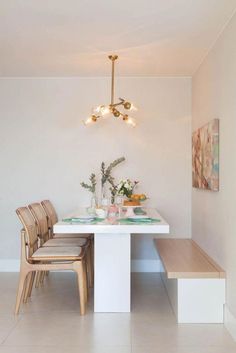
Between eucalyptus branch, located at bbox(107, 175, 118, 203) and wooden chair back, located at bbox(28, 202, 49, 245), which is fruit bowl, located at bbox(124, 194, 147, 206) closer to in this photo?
eucalyptus branch, located at bbox(107, 175, 118, 203)

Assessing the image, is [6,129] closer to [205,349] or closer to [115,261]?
[115,261]

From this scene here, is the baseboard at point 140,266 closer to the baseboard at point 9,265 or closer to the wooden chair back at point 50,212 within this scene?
the baseboard at point 9,265

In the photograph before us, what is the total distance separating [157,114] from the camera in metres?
4.32

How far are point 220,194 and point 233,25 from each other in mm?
1336

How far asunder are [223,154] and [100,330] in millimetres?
1684

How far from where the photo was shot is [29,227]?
122 inches

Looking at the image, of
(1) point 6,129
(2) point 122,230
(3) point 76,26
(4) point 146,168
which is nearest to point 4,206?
(1) point 6,129

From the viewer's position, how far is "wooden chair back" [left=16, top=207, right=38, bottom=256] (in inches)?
119

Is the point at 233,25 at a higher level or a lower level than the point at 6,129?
higher

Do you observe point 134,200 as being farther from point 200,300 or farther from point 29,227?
point 200,300

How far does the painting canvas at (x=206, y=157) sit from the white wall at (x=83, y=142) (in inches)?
15.7

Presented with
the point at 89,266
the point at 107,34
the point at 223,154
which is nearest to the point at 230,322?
the point at 223,154

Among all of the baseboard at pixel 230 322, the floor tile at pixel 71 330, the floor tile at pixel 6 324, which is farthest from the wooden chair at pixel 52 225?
the baseboard at pixel 230 322

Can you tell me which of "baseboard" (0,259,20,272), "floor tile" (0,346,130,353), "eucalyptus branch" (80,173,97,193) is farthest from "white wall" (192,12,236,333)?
"baseboard" (0,259,20,272)
